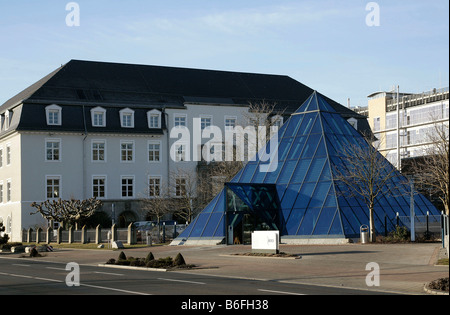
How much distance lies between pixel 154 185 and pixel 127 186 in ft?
9.15

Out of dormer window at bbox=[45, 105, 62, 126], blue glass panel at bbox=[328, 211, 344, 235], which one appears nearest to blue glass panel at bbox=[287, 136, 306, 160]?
blue glass panel at bbox=[328, 211, 344, 235]

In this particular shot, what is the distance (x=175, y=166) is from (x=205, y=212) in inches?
1173

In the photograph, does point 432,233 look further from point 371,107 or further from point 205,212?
point 371,107

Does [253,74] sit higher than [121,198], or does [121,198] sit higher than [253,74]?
[253,74]

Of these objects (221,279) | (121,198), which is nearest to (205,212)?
(221,279)

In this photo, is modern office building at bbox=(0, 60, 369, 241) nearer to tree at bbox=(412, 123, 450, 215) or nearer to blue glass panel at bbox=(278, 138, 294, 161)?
blue glass panel at bbox=(278, 138, 294, 161)

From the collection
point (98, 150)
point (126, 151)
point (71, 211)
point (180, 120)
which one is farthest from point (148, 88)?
point (71, 211)

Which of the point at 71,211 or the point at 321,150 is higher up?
the point at 321,150

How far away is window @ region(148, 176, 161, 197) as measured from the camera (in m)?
74.9

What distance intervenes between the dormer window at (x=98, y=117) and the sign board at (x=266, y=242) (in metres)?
41.3

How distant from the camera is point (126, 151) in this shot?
75.6m

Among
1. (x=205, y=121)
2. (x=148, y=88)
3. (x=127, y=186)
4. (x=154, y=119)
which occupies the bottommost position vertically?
(x=127, y=186)

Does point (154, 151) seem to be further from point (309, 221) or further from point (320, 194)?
point (309, 221)
